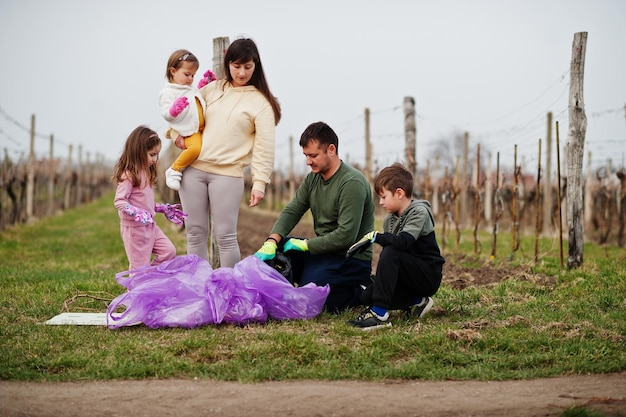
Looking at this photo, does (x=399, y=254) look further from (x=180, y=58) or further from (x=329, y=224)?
(x=180, y=58)

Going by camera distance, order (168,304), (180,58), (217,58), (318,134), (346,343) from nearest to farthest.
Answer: (346,343), (168,304), (318,134), (180,58), (217,58)

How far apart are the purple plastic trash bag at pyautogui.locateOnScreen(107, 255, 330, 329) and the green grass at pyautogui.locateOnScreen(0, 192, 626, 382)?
3.4 inches

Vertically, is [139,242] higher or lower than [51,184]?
lower

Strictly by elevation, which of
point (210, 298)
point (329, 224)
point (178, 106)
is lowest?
point (210, 298)

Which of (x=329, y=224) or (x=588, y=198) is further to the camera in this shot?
(x=588, y=198)

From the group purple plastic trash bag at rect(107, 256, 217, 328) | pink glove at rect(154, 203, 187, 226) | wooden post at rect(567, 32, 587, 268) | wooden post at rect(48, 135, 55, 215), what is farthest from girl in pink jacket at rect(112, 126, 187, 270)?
wooden post at rect(48, 135, 55, 215)

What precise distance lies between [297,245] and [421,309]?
0.96 meters

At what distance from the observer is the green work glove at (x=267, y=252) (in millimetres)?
4998

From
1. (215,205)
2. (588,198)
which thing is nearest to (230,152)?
(215,205)

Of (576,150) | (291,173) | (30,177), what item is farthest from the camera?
(291,173)

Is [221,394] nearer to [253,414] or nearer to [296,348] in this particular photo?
[253,414]

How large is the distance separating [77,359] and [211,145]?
186 cm

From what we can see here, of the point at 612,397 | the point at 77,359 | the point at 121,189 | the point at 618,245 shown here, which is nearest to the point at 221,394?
the point at 77,359

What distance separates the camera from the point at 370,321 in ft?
15.3
